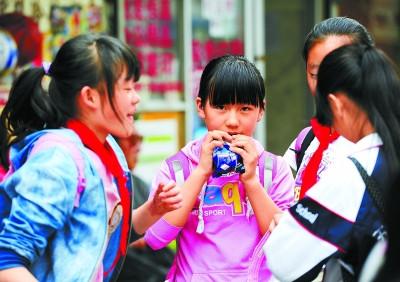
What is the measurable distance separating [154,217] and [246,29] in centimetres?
562

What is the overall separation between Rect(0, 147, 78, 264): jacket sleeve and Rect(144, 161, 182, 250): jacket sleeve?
1.90ft

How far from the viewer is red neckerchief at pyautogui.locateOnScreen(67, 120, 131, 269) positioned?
9.40 ft

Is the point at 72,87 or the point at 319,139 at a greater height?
the point at 72,87

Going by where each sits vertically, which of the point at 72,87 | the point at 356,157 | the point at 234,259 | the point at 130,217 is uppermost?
the point at 72,87

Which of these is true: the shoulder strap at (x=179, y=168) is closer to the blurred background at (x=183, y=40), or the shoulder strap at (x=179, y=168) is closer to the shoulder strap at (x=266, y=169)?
the shoulder strap at (x=266, y=169)

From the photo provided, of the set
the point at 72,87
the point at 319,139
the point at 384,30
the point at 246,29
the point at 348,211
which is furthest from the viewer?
the point at 384,30

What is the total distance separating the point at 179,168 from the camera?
131 inches

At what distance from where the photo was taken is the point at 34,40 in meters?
6.32

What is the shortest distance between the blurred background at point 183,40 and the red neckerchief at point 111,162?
3.29m

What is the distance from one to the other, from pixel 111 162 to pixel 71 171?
261 millimetres

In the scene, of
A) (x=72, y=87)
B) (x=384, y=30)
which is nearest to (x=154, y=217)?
(x=72, y=87)

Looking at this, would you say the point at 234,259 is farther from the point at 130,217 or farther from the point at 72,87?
the point at 72,87

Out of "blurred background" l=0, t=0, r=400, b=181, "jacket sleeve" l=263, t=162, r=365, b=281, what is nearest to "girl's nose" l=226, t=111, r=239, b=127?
"jacket sleeve" l=263, t=162, r=365, b=281

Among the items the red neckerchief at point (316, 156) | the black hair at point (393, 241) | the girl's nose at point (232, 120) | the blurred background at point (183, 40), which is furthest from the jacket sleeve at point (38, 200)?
the blurred background at point (183, 40)
